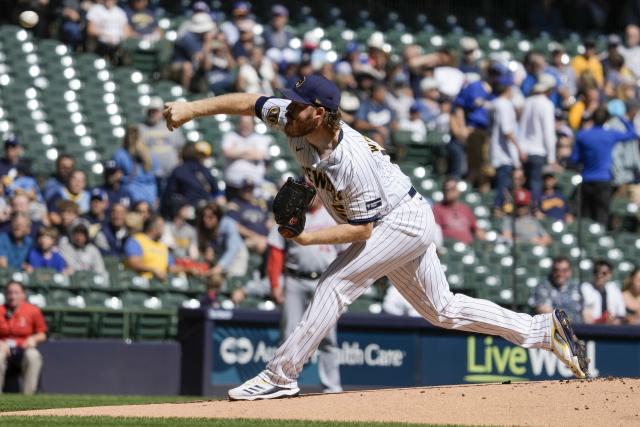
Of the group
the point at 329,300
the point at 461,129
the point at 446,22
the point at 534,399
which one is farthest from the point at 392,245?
the point at 446,22

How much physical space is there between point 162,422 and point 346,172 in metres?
1.59

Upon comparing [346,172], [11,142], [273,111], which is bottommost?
[346,172]

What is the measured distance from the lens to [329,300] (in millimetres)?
7449

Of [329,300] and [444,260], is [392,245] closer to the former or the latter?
[329,300]

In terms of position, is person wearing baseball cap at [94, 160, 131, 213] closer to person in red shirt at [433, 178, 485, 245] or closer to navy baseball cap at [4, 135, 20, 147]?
navy baseball cap at [4, 135, 20, 147]

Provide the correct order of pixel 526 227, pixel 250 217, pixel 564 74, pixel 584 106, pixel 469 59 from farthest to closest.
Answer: pixel 564 74, pixel 469 59, pixel 584 106, pixel 526 227, pixel 250 217

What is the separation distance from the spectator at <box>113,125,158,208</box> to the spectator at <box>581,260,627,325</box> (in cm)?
451

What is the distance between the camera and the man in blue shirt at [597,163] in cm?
1608

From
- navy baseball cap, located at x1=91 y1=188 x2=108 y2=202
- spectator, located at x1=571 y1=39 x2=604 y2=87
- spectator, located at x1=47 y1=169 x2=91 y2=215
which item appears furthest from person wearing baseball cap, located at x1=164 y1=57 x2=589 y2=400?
spectator, located at x1=571 y1=39 x2=604 y2=87

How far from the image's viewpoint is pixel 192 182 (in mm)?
14383

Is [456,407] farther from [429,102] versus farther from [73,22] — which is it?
[73,22]

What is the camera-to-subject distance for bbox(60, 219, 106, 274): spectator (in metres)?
12.8

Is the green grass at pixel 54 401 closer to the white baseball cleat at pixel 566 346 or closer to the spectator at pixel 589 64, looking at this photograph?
the white baseball cleat at pixel 566 346

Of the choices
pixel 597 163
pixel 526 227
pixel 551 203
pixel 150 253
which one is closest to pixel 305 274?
pixel 150 253
